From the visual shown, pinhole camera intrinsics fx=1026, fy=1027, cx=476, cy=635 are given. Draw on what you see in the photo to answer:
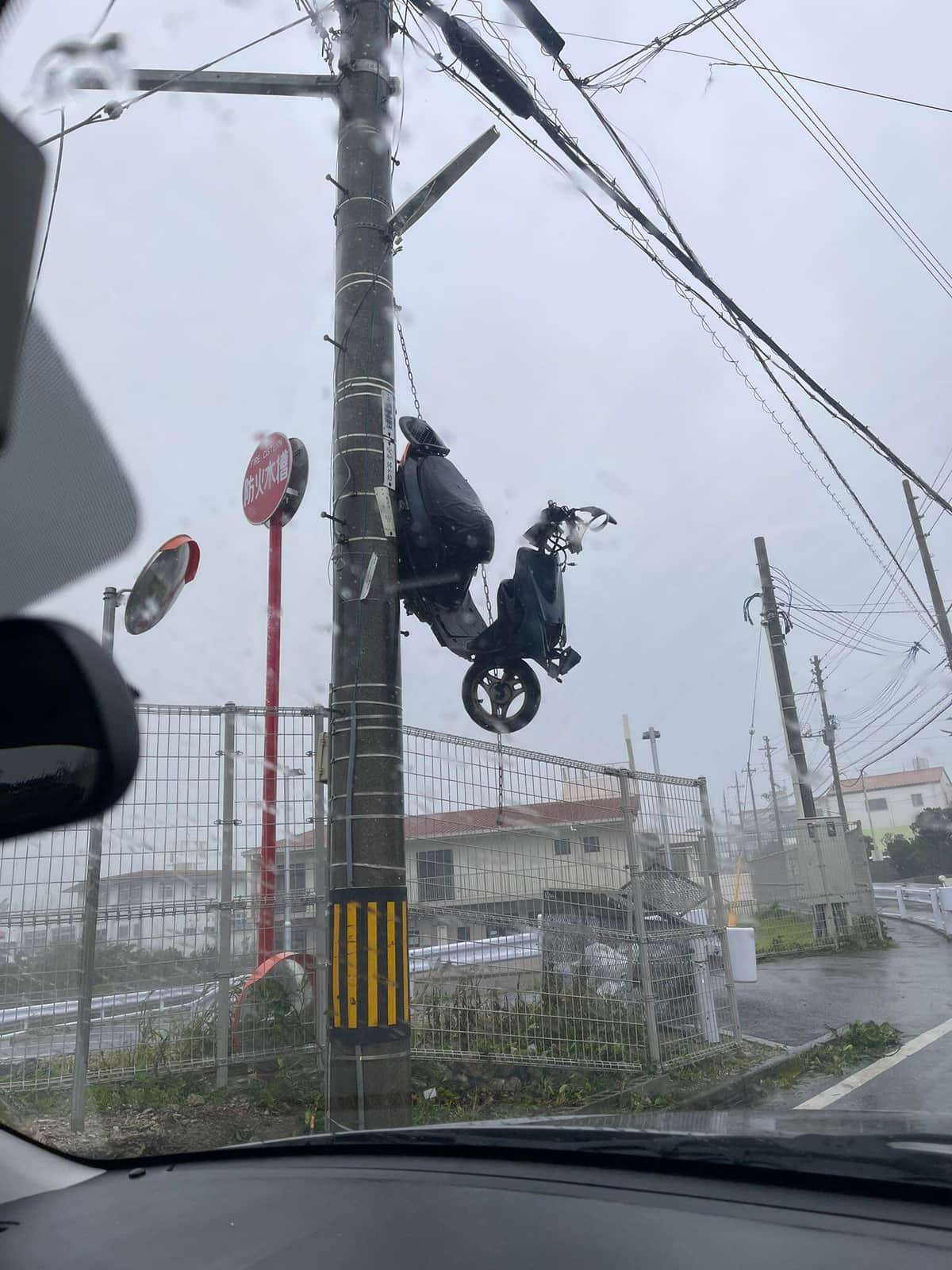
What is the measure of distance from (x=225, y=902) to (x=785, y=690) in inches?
645

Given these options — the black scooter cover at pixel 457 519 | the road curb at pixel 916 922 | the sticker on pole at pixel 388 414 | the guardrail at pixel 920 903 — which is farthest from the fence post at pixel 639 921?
the road curb at pixel 916 922

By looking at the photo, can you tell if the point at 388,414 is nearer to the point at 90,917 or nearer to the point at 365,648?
the point at 365,648

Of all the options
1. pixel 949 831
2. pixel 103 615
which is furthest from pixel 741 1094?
pixel 949 831

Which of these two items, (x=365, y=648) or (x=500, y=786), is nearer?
(x=365, y=648)

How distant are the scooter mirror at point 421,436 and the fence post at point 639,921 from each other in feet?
9.44

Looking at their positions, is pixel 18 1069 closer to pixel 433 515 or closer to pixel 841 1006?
pixel 433 515

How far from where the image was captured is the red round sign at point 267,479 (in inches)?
288

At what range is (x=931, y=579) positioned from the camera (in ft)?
79.0

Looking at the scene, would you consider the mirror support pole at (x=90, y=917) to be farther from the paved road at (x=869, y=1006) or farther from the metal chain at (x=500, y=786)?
the paved road at (x=869, y=1006)

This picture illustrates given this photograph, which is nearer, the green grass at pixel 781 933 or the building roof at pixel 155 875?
the building roof at pixel 155 875

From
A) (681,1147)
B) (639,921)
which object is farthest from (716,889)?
(681,1147)

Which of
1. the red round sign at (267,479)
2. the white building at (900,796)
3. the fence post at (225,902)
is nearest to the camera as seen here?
the fence post at (225,902)

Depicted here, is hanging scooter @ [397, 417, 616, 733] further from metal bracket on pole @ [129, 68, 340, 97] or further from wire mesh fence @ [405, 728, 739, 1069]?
metal bracket on pole @ [129, 68, 340, 97]

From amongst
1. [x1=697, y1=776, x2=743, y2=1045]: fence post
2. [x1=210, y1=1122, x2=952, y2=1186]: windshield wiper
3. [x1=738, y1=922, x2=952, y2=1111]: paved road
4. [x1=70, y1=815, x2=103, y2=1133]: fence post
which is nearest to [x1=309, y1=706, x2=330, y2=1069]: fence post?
[x1=70, y1=815, x2=103, y2=1133]: fence post
